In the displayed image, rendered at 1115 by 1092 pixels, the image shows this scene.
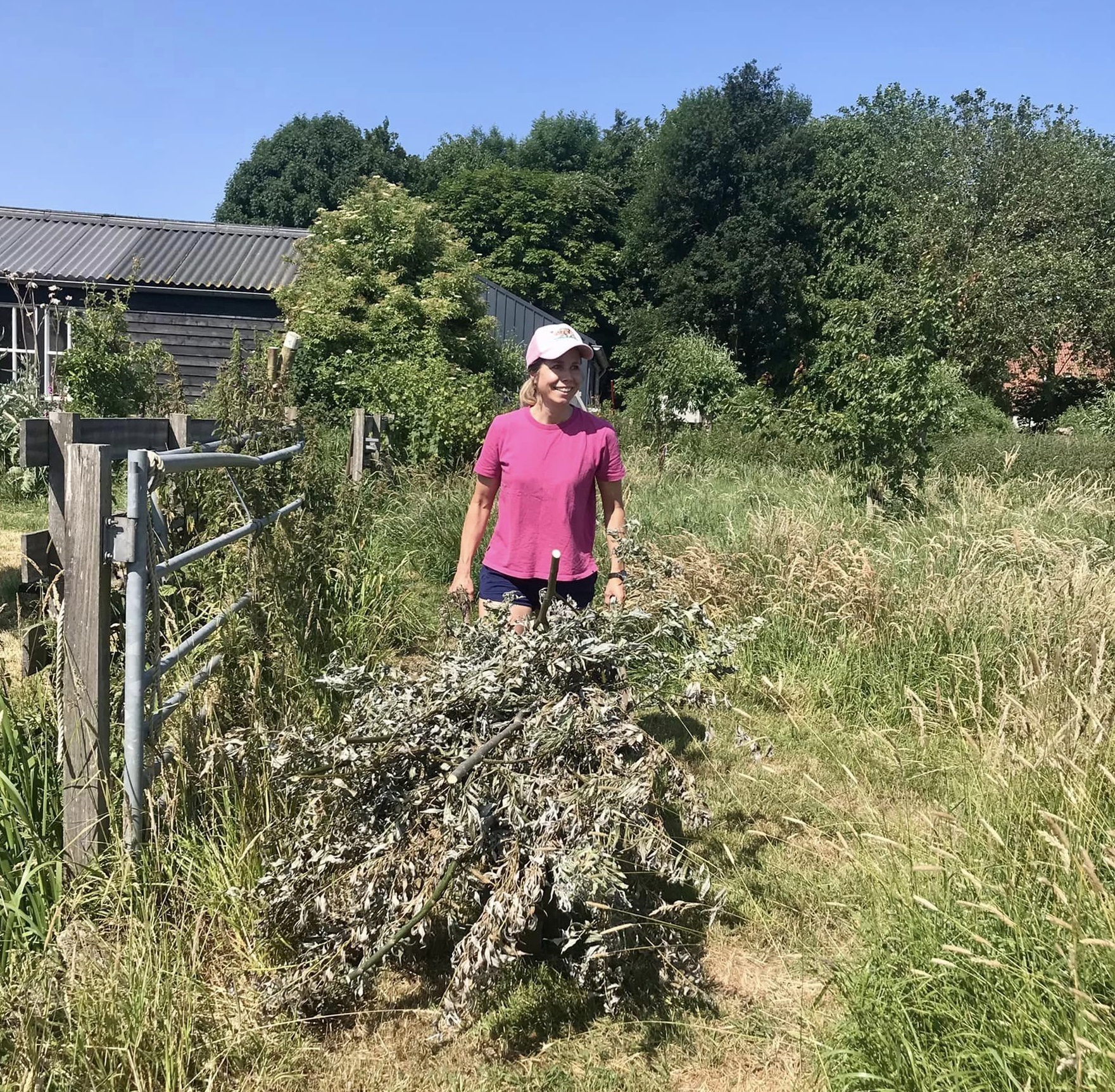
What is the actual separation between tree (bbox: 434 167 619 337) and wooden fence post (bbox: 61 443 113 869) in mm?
33254

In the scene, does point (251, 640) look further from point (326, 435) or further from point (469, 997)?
point (326, 435)

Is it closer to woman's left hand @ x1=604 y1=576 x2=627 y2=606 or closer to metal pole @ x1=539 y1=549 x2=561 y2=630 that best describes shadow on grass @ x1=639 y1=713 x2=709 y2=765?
woman's left hand @ x1=604 y1=576 x2=627 y2=606

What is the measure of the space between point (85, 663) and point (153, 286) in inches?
702

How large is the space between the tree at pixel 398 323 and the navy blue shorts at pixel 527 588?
6753mm

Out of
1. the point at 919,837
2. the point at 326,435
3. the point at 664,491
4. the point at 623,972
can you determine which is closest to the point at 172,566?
the point at 623,972

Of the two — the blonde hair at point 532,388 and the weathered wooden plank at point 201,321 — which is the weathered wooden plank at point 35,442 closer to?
the blonde hair at point 532,388

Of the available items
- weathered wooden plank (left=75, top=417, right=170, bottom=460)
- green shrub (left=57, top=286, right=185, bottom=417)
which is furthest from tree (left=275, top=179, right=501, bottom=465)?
weathered wooden plank (left=75, top=417, right=170, bottom=460)

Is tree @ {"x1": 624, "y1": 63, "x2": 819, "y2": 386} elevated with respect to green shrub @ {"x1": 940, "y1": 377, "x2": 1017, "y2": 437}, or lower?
elevated

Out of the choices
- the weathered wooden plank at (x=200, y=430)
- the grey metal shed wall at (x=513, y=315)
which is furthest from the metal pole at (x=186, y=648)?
the grey metal shed wall at (x=513, y=315)

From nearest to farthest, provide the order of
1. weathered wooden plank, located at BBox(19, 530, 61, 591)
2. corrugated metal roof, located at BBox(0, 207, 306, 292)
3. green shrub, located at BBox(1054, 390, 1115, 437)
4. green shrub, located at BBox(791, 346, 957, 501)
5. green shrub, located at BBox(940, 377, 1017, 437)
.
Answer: weathered wooden plank, located at BBox(19, 530, 61, 591), green shrub, located at BBox(791, 346, 957, 501), green shrub, located at BBox(940, 377, 1017, 437), corrugated metal roof, located at BBox(0, 207, 306, 292), green shrub, located at BBox(1054, 390, 1115, 437)

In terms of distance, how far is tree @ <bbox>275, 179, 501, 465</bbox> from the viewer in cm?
1048

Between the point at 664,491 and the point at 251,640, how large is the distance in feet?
21.3

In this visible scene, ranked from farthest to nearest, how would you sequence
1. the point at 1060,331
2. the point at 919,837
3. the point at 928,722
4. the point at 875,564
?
the point at 1060,331 < the point at 875,564 < the point at 928,722 < the point at 919,837

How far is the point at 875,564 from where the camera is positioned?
5.77m
